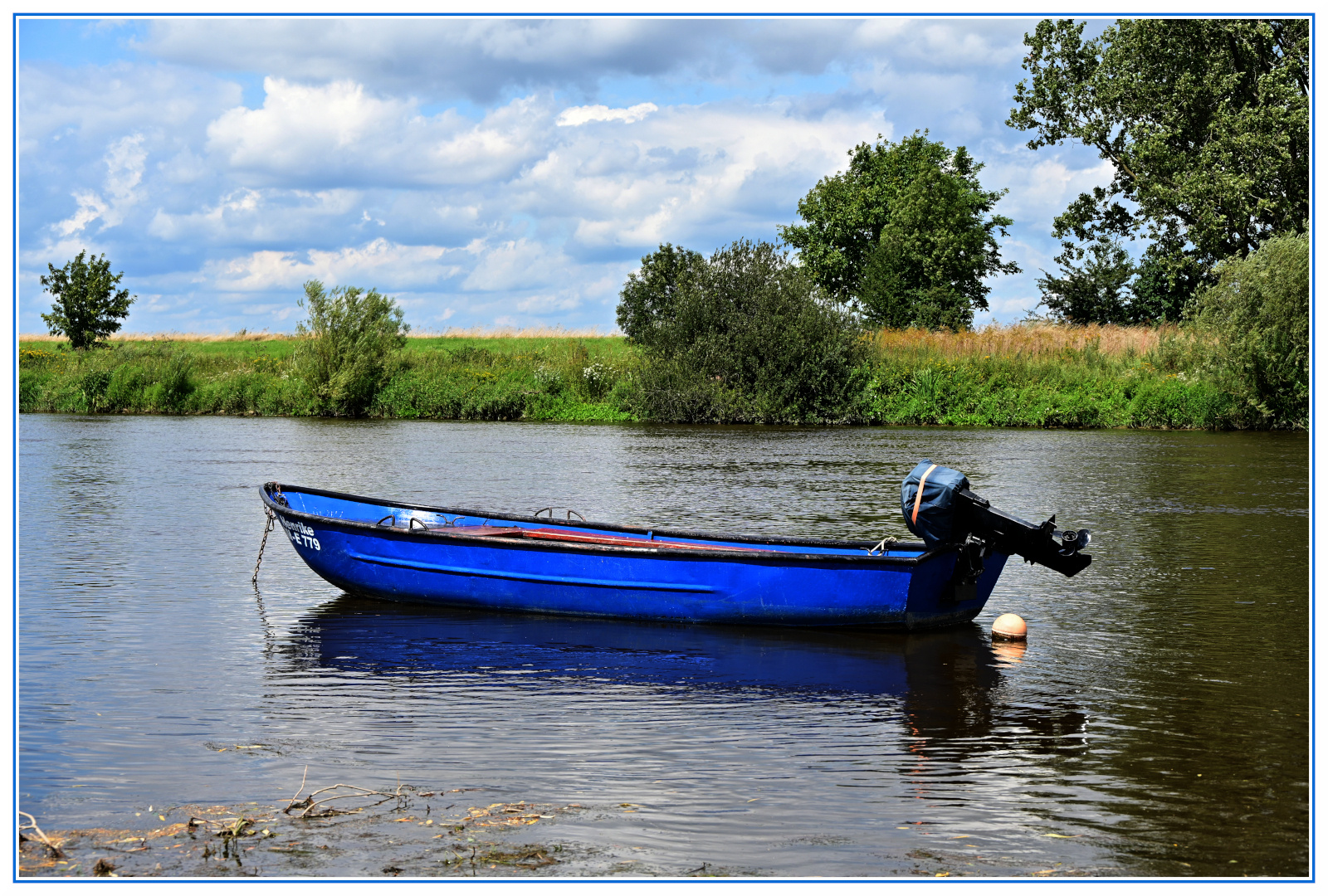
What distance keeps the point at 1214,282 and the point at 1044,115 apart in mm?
10316

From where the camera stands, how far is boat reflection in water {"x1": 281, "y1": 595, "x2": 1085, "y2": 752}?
888 cm

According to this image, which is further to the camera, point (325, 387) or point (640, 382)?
point (325, 387)

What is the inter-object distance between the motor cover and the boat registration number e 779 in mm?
6300

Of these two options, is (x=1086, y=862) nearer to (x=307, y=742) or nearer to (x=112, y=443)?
(x=307, y=742)

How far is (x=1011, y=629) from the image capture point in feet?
37.0

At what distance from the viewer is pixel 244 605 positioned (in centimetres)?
1290

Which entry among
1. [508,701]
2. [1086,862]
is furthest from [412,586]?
[1086,862]

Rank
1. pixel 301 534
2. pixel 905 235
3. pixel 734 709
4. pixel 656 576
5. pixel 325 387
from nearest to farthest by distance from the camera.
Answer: pixel 734 709 → pixel 656 576 → pixel 301 534 → pixel 325 387 → pixel 905 235

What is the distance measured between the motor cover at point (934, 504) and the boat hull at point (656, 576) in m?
0.18

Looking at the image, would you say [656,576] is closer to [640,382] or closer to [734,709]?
[734,709]

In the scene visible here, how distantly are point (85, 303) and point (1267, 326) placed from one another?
182 feet

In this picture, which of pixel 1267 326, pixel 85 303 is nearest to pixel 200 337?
pixel 85 303

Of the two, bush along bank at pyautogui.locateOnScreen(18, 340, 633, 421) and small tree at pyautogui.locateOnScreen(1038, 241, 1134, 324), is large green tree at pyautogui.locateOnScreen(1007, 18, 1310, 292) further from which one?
bush along bank at pyautogui.locateOnScreen(18, 340, 633, 421)

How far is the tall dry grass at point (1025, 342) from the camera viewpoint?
4647 centimetres
